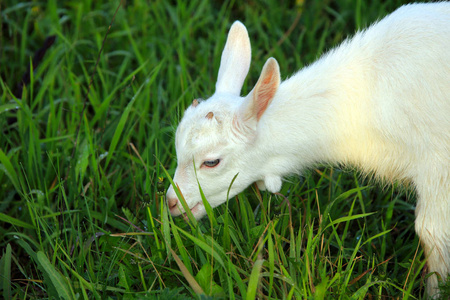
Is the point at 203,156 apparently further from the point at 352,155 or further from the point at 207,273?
the point at 352,155

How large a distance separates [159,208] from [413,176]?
154 centimetres

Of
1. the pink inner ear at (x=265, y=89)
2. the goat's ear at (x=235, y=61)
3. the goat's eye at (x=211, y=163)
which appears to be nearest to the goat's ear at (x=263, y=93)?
the pink inner ear at (x=265, y=89)

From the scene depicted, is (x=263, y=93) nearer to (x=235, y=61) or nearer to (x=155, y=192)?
(x=235, y=61)

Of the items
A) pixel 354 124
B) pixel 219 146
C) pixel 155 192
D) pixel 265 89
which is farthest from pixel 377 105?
pixel 155 192

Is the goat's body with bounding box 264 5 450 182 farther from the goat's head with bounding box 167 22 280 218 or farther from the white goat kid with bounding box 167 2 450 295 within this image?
the goat's head with bounding box 167 22 280 218

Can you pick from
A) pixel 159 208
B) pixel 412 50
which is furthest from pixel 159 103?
pixel 412 50

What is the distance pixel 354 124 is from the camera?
3.37m

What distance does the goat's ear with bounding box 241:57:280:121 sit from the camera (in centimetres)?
308

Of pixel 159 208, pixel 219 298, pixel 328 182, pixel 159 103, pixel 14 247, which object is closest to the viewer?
pixel 219 298

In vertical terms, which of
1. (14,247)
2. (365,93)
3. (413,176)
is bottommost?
(14,247)

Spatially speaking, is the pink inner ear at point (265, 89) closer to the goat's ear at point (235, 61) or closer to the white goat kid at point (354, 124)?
the white goat kid at point (354, 124)

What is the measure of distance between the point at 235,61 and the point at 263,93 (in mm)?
560

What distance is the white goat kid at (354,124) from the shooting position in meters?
3.15

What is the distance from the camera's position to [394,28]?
336cm
